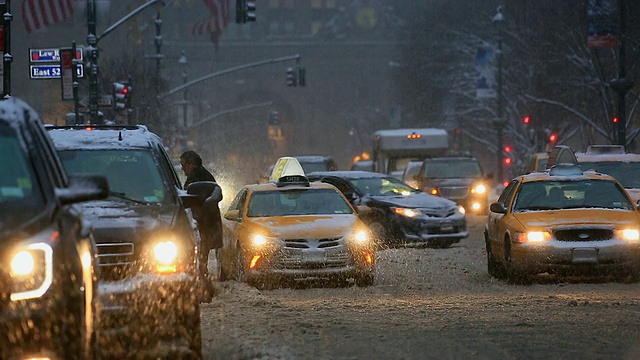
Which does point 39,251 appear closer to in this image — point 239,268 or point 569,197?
point 239,268

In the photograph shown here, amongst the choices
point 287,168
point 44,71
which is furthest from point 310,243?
point 44,71

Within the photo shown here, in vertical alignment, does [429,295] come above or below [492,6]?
below

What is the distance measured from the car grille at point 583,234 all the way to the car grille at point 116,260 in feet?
28.5

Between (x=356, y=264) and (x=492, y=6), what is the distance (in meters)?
53.6

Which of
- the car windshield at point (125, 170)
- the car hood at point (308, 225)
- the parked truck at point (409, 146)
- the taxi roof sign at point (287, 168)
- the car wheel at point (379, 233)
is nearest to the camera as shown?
the car windshield at point (125, 170)

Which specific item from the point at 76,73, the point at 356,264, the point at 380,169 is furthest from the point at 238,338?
the point at 380,169

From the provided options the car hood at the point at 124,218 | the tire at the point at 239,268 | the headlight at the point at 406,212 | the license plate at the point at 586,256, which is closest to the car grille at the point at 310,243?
the tire at the point at 239,268

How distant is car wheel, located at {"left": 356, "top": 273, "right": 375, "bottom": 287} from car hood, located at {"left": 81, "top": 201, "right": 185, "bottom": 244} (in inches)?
284

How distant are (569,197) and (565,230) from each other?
1469mm

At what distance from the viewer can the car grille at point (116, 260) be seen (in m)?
9.20

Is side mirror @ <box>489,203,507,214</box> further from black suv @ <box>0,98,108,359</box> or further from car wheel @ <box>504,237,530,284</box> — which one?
black suv @ <box>0,98,108,359</box>

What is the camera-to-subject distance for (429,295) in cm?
1592

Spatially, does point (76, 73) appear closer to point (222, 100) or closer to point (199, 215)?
point (199, 215)

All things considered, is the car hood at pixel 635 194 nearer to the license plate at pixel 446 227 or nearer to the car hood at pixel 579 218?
the license plate at pixel 446 227
